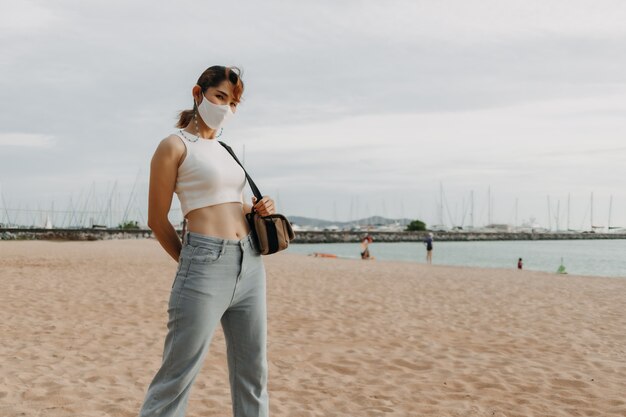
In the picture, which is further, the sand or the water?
the water

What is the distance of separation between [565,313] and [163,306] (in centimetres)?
720

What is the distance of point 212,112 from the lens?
2.68m

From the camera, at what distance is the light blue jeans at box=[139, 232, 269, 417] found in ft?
8.29

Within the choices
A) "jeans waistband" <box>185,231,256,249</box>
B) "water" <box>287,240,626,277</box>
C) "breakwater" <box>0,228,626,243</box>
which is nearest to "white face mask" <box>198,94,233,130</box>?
"jeans waistband" <box>185,231,256,249</box>

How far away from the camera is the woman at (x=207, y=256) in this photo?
8.30 feet

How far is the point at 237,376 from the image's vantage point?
2.77m

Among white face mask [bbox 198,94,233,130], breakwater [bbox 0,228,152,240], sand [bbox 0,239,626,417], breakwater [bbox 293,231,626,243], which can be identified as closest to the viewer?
white face mask [bbox 198,94,233,130]

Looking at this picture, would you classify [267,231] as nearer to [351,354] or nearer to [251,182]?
[251,182]

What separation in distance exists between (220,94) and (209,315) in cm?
102

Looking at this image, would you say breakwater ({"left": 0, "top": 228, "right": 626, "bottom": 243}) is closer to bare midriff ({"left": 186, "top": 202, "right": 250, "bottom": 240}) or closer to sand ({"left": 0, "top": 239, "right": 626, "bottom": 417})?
sand ({"left": 0, "top": 239, "right": 626, "bottom": 417})

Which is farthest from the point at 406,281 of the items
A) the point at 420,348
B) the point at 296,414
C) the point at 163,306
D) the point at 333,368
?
the point at 296,414

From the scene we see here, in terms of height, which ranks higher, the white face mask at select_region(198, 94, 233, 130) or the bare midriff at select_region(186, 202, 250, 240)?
the white face mask at select_region(198, 94, 233, 130)

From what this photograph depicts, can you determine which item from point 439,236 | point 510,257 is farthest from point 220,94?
point 439,236

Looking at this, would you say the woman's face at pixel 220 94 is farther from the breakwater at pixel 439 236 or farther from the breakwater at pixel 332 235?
the breakwater at pixel 439 236
